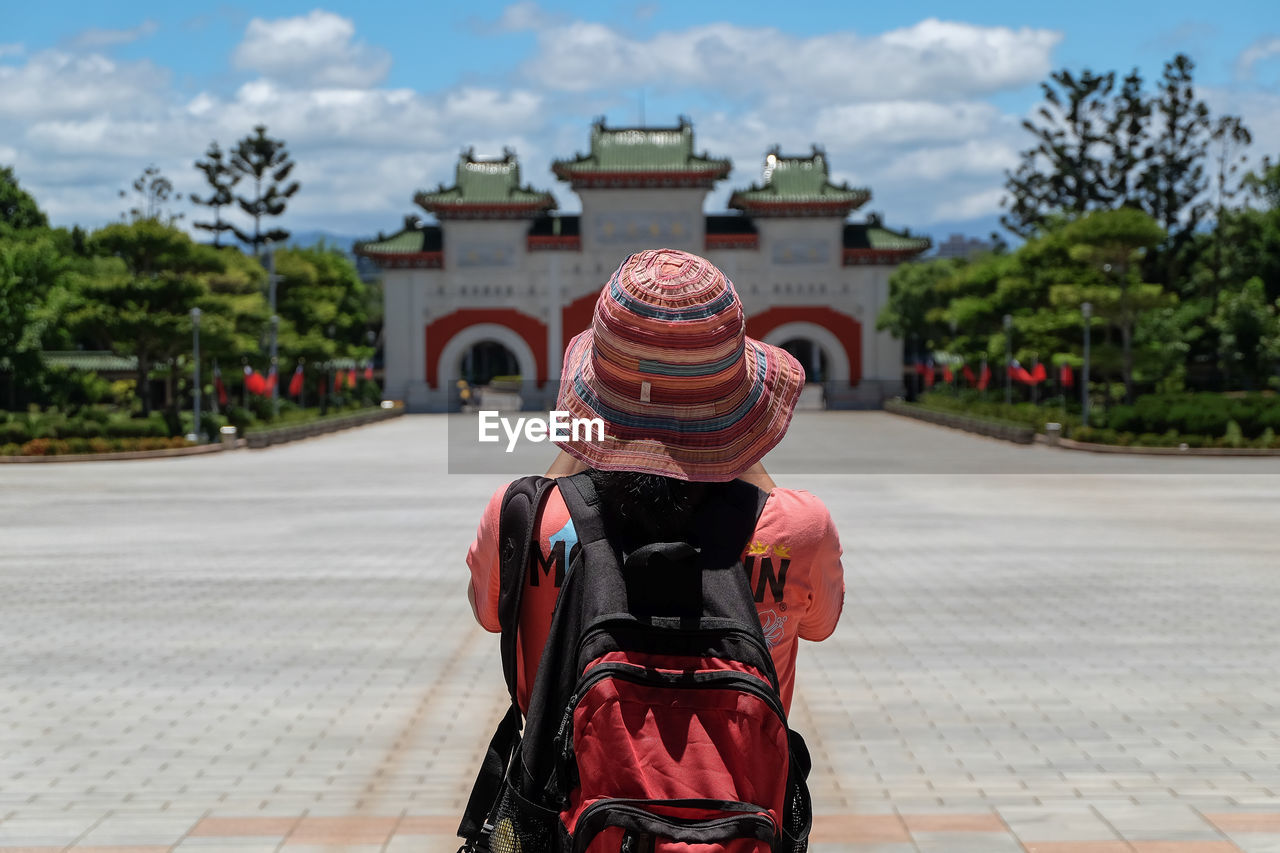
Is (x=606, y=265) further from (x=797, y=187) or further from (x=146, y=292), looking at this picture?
(x=146, y=292)

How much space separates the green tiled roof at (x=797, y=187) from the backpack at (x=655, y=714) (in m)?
55.1

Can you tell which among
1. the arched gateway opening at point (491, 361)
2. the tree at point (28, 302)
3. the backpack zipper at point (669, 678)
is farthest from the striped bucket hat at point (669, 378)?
the arched gateway opening at point (491, 361)

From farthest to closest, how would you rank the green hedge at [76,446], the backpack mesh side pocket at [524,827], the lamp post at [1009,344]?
the lamp post at [1009,344] < the green hedge at [76,446] < the backpack mesh side pocket at [524,827]

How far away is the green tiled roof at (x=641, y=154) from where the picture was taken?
5525cm

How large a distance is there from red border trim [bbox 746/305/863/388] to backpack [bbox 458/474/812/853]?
5429cm

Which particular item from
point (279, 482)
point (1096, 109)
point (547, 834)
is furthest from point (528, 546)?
point (1096, 109)

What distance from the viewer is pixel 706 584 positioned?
211 cm

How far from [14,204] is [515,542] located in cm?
5735

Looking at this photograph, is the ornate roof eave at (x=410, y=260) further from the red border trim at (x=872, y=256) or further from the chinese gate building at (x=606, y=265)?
the red border trim at (x=872, y=256)

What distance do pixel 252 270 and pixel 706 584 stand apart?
42150 mm

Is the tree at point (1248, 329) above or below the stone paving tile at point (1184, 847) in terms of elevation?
above

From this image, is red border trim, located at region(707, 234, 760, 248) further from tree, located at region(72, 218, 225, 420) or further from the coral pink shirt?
the coral pink shirt

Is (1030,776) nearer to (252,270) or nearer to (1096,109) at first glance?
(252,270)

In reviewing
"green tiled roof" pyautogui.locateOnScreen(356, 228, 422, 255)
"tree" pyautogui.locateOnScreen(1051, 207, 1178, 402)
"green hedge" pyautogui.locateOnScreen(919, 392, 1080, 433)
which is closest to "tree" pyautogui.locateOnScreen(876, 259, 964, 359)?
"green hedge" pyautogui.locateOnScreen(919, 392, 1080, 433)
